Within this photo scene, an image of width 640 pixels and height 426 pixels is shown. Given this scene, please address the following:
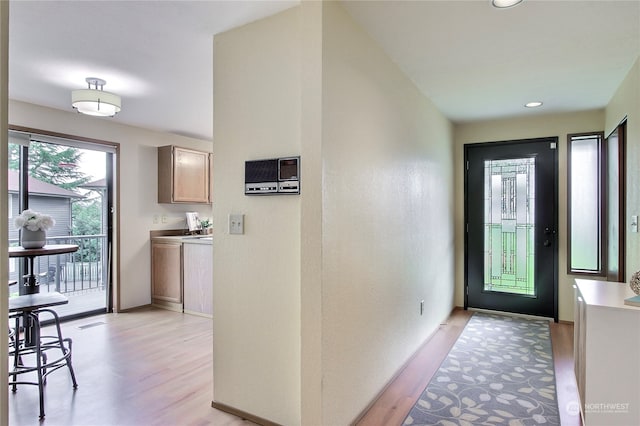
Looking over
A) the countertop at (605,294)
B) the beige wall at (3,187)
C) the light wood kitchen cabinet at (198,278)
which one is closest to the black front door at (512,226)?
the countertop at (605,294)

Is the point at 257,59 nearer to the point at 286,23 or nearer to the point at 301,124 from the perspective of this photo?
the point at 286,23

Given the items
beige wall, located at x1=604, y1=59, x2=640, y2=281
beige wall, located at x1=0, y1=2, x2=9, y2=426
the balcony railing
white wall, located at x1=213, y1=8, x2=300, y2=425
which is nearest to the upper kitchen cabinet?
the balcony railing

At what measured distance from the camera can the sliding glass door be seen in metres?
3.90

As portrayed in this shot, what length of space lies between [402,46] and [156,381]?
→ 9.63 feet

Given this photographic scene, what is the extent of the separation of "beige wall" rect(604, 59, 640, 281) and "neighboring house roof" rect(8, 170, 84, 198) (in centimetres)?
547

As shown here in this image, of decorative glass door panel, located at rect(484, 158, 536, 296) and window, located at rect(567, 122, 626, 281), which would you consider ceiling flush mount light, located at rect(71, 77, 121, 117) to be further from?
window, located at rect(567, 122, 626, 281)

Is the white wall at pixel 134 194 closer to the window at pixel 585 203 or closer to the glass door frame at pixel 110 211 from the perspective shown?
the glass door frame at pixel 110 211

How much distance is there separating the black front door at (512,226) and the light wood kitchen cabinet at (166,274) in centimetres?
366

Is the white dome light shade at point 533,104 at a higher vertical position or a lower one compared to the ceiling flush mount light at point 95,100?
higher

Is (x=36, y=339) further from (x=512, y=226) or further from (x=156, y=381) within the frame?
(x=512, y=226)

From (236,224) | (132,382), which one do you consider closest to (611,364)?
(236,224)

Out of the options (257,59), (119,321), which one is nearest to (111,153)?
(119,321)

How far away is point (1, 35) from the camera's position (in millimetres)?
961

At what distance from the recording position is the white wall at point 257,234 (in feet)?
6.68
